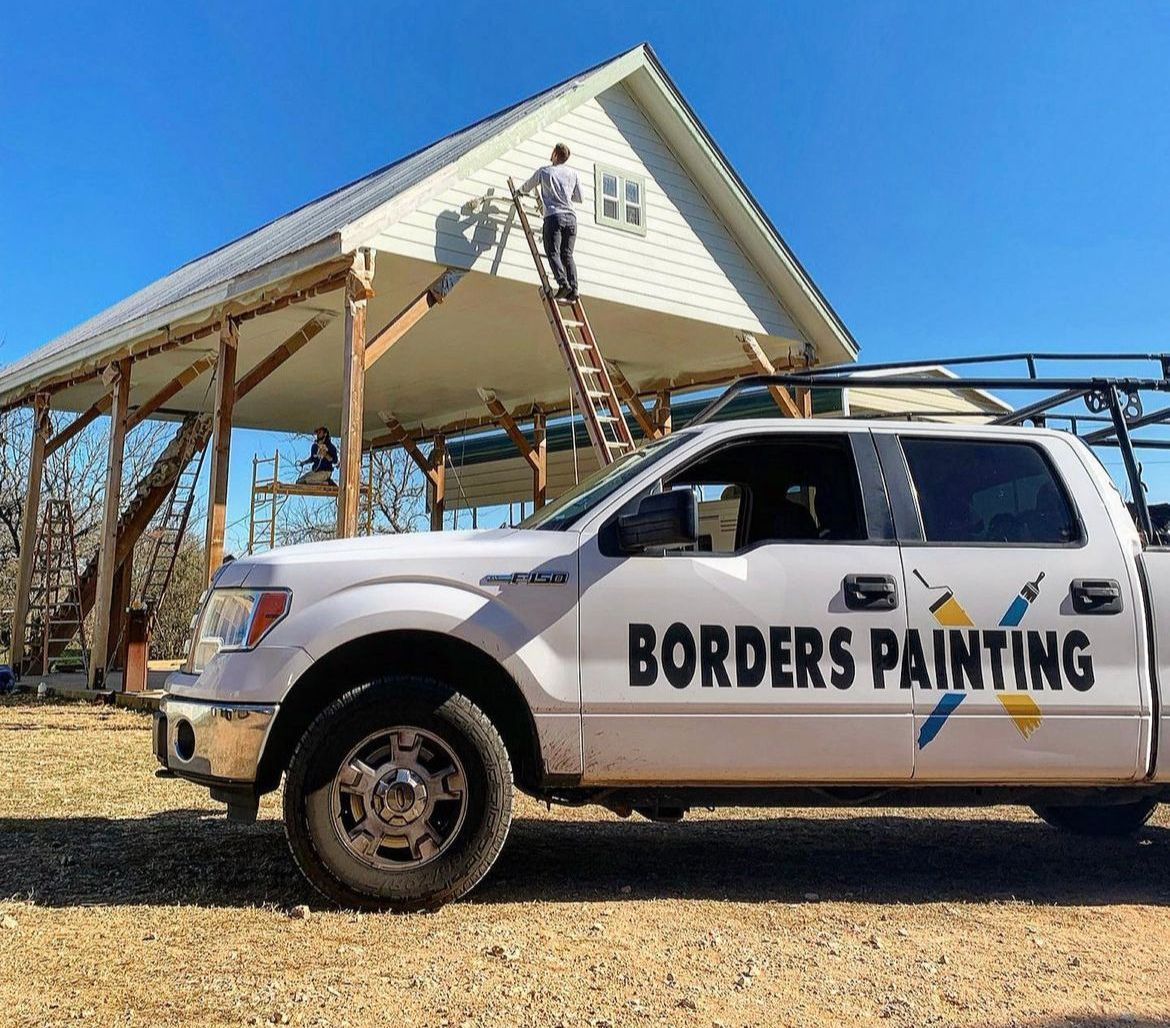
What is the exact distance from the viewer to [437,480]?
18.7 metres

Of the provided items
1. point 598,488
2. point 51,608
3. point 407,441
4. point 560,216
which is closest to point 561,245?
point 560,216

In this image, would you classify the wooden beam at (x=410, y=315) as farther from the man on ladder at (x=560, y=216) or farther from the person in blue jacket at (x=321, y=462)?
the person in blue jacket at (x=321, y=462)

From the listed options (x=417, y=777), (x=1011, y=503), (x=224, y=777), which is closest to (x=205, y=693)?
(x=224, y=777)

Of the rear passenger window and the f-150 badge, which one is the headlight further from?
the rear passenger window

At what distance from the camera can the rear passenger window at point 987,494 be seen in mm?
4477

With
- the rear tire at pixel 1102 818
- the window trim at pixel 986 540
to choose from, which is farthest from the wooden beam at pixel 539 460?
the window trim at pixel 986 540

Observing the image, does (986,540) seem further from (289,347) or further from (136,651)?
(136,651)

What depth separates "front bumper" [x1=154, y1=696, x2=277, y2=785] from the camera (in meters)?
3.97

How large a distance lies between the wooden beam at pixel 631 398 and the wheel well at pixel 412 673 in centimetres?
1017

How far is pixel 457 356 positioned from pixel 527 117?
4.19 metres

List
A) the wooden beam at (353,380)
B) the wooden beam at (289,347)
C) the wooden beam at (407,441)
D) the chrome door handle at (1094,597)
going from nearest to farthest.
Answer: the chrome door handle at (1094,597) < the wooden beam at (353,380) < the wooden beam at (289,347) < the wooden beam at (407,441)

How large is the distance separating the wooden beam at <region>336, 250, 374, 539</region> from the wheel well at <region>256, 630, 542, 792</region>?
17.4 feet

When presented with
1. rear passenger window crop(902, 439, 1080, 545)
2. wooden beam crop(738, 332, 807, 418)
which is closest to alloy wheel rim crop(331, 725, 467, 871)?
rear passenger window crop(902, 439, 1080, 545)

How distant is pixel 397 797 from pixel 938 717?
2.16 metres
